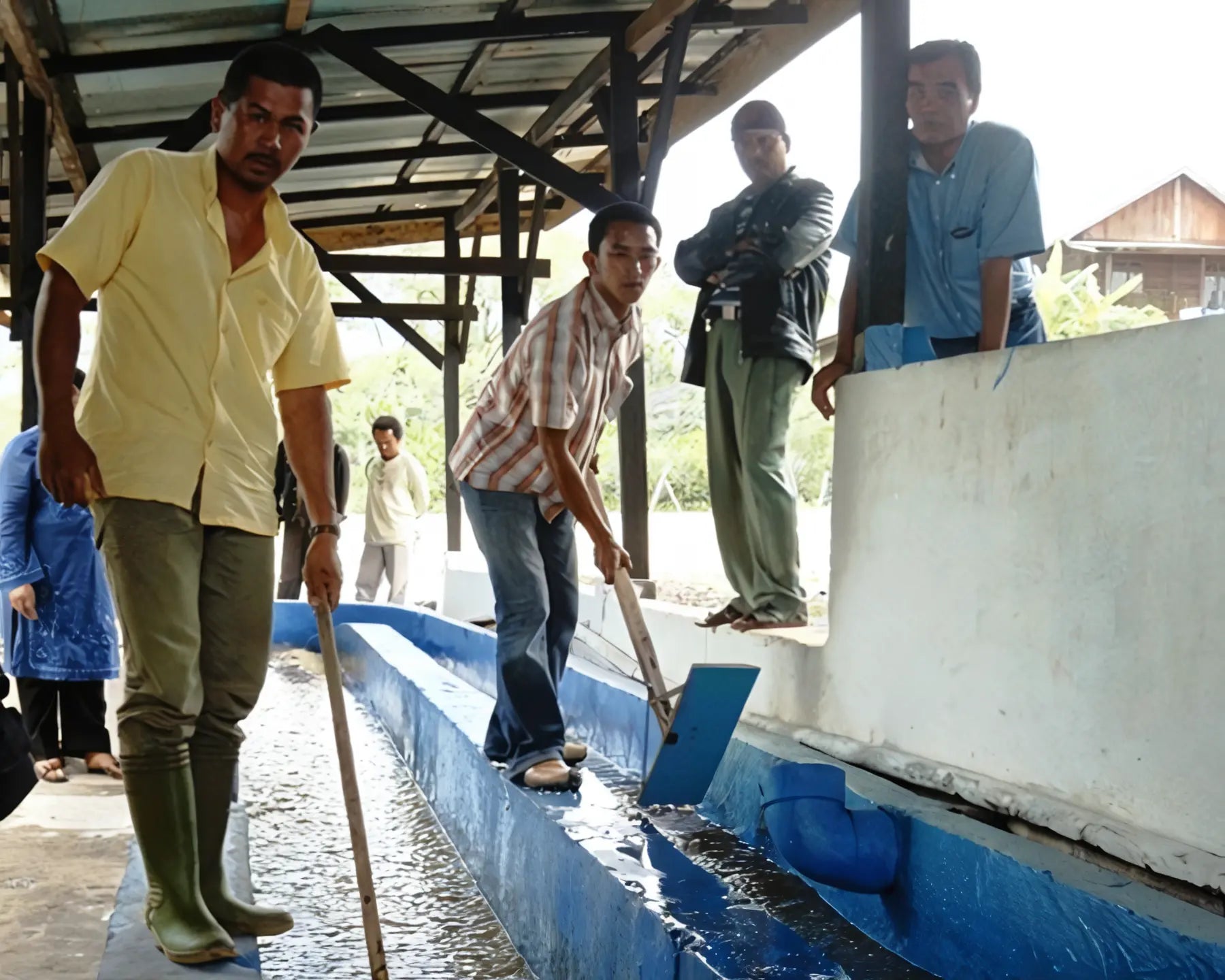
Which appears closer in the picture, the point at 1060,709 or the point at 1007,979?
the point at 1007,979

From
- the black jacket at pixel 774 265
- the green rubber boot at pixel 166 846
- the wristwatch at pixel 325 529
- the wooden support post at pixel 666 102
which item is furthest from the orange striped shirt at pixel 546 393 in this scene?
the wooden support post at pixel 666 102

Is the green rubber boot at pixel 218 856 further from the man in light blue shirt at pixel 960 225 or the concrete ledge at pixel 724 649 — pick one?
the man in light blue shirt at pixel 960 225

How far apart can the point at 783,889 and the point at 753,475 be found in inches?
62.5

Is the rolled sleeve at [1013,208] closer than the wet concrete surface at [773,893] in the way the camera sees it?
No

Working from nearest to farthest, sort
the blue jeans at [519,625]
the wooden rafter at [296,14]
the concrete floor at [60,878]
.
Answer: the concrete floor at [60,878], the blue jeans at [519,625], the wooden rafter at [296,14]

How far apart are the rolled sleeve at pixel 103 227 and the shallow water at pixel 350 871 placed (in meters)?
1.74

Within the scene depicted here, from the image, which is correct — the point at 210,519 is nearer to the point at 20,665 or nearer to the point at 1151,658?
the point at 1151,658

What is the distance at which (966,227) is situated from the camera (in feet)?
11.5

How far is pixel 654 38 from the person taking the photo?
6.43 m

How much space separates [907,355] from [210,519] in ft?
6.31

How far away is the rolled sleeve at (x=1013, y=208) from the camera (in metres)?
3.30

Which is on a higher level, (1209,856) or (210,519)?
(210,519)

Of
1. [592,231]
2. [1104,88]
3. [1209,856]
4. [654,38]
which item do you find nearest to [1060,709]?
[1209,856]

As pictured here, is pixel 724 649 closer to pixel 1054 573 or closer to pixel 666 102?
pixel 1054 573
